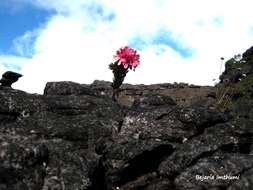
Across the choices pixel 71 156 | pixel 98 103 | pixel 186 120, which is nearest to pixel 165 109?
pixel 186 120

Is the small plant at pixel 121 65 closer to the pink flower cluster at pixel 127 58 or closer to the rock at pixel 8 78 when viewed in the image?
the pink flower cluster at pixel 127 58

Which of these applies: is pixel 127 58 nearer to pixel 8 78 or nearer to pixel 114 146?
pixel 8 78

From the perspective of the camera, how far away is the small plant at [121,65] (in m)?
19.3

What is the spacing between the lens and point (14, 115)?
560 inches

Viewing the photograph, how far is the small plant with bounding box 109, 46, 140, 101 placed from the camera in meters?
19.3

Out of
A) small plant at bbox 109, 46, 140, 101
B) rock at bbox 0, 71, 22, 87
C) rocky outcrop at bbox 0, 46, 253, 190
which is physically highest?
small plant at bbox 109, 46, 140, 101

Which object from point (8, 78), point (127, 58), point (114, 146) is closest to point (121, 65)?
point (127, 58)

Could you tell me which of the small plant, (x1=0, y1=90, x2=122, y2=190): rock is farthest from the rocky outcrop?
the small plant

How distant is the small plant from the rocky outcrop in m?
2.26

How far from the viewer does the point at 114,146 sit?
43.4ft

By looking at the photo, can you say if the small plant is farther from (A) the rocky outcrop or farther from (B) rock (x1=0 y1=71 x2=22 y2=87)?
(B) rock (x1=0 y1=71 x2=22 y2=87)

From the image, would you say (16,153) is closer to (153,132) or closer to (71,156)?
(71,156)

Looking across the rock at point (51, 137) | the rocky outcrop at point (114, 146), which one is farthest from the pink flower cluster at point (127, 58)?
the rock at point (51, 137)

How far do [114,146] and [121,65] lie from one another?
6510 mm
